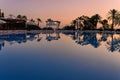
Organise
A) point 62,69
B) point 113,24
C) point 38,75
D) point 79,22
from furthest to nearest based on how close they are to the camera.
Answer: point 79,22 → point 113,24 → point 62,69 → point 38,75

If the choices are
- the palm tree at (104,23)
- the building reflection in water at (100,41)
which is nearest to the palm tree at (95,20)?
the palm tree at (104,23)

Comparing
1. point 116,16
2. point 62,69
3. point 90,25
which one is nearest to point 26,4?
point 90,25

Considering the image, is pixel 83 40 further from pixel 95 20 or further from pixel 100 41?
pixel 95 20

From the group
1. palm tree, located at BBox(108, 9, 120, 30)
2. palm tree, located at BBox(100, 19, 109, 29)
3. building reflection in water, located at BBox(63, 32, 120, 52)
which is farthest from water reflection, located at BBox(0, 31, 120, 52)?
palm tree, located at BBox(100, 19, 109, 29)

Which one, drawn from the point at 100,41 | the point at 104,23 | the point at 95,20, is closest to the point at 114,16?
the point at 104,23

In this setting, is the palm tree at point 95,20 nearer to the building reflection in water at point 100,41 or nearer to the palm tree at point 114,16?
the palm tree at point 114,16

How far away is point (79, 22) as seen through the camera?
4822 centimetres

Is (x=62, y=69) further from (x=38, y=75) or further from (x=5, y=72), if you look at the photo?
(x=5, y=72)

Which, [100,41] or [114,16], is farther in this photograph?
[114,16]

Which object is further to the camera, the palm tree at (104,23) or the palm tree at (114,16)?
the palm tree at (104,23)

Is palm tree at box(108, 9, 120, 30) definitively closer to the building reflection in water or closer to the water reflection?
the water reflection

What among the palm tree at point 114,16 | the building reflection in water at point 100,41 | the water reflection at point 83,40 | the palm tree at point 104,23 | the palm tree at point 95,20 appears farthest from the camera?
the palm tree at point 95,20

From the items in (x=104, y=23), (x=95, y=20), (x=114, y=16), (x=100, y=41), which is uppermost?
(x=114, y=16)

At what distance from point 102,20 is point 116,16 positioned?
293 cm
